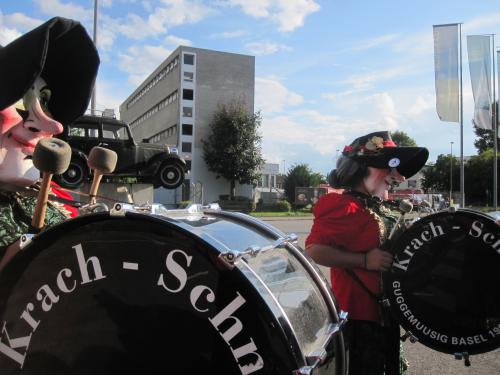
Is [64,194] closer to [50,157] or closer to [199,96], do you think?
[50,157]

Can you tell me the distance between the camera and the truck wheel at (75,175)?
1137cm

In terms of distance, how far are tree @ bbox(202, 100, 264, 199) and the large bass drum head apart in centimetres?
3513

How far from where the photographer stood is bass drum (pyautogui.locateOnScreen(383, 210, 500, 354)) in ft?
7.68

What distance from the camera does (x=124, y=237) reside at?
125cm

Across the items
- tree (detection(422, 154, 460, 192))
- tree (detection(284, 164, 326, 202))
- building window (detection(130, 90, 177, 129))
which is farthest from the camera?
tree (detection(422, 154, 460, 192))

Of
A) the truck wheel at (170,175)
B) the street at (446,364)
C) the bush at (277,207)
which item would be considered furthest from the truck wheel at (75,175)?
the bush at (277,207)

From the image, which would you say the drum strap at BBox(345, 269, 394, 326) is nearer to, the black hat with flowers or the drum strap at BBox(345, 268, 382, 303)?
the drum strap at BBox(345, 268, 382, 303)

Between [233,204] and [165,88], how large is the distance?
1773 centimetres

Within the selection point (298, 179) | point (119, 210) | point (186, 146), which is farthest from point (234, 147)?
point (119, 210)

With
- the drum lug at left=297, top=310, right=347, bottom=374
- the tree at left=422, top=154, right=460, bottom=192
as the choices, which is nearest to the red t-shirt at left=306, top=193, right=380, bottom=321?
the drum lug at left=297, top=310, right=347, bottom=374

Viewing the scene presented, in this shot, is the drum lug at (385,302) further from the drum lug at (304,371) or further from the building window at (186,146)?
the building window at (186,146)

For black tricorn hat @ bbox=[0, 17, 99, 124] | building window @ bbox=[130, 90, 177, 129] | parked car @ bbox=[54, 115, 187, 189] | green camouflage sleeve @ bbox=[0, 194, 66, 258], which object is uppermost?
building window @ bbox=[130, 90, 177, 129]

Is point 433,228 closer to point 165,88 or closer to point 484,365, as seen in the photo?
point 484,365

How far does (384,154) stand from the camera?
2.74 m
